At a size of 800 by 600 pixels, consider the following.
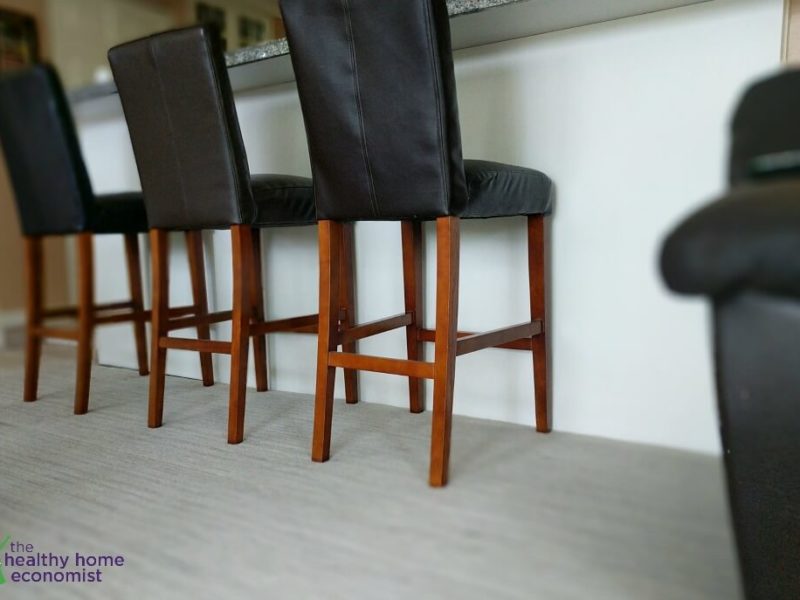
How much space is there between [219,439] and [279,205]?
22.6 inches

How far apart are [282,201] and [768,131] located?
3.78ft

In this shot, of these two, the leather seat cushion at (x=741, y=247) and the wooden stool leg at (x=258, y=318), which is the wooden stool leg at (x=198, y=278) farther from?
the leather seat cushion at (x=741, y=247)

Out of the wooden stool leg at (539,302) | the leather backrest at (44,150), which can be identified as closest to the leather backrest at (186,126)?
the leather backrest at (44,150)

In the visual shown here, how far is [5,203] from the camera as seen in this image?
3537 millimetres

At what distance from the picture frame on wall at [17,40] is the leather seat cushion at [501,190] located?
3293 millimetres

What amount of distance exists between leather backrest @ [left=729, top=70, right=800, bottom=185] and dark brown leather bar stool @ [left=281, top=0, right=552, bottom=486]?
0.58 m

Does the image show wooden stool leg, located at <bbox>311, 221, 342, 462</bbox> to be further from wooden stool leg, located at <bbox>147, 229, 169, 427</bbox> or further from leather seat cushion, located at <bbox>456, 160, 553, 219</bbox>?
wooden stool leg, located at <bbox>147, 229, 169, 427</bbox>

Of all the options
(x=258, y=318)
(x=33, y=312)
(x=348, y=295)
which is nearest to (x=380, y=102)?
(x=348, y=295)

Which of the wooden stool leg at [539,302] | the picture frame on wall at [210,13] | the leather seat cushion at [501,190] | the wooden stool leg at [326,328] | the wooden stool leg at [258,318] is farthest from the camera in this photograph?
the picture frame on wall at [210,13]

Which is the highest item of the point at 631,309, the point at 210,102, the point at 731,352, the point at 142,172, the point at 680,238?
the point at 210,102

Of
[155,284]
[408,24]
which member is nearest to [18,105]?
[155,284]

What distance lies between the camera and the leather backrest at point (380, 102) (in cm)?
116

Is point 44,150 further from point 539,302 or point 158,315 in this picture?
point 539,302

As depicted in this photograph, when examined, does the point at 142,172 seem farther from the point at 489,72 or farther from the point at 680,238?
the point at 680,238
